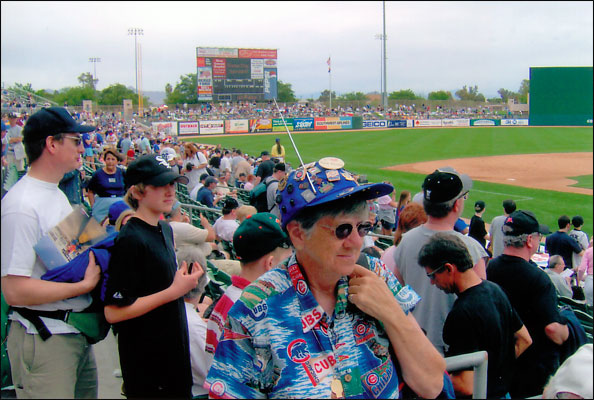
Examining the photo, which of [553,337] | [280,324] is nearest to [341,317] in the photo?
[280,324]

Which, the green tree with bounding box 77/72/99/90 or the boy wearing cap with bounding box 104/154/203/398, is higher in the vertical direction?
the green tree with bounding box 77/72/99/90

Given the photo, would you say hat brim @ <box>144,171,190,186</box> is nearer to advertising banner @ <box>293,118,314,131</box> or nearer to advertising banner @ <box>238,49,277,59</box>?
advertising banner @ <box>293,118,314,131</box>

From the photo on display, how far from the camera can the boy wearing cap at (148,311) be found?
8.62 ft

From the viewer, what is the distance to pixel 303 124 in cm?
6022

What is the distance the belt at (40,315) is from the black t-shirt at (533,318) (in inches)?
108

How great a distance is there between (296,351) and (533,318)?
2.40 meters

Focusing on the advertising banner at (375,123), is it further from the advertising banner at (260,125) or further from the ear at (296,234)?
the ear at (296,234)

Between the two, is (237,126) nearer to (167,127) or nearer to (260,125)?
(260,125)

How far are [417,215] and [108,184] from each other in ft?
14.1

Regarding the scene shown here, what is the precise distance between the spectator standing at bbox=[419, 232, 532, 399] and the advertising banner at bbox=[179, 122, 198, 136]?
52.3 m

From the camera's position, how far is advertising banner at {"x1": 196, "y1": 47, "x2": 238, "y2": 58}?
63.7m

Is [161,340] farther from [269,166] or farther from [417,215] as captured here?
[269,166]

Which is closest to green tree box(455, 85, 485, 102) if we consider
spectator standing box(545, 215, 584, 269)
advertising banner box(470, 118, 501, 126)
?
advertising banner box(470, 118, 501, 126)

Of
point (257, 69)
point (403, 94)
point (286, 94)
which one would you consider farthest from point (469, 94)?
point (257, 69)
